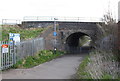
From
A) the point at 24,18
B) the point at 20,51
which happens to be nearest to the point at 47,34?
the point at 24,18

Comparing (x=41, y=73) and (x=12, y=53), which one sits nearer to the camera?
(x=41, y=73)

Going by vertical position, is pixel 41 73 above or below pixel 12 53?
below

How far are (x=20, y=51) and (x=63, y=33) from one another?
54.7 feet

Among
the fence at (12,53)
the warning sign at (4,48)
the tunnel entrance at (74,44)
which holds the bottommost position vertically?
the tunnel entrance at (74,44)

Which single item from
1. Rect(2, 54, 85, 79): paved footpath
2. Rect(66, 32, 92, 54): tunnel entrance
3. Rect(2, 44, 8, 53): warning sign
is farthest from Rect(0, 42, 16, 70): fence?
Rect(66, 32, 92, 54): tunnel entrance

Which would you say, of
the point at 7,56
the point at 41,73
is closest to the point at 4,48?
the point at 7,56

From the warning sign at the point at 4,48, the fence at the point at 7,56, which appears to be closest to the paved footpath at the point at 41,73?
the fence at the point at 7,56

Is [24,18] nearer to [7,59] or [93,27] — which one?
[93,27]

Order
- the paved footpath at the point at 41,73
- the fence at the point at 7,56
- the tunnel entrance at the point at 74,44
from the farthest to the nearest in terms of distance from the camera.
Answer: the tunnel entrance at the point at 74,44 → the fence at the point at 7,56 → the paved footpath at the point at 41,73

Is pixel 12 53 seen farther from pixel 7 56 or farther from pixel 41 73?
pixel 41 73

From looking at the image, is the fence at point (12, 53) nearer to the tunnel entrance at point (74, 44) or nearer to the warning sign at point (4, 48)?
the warning sign at point (4, 48)

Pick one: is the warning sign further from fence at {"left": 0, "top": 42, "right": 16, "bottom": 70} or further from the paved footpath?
the paved footpath

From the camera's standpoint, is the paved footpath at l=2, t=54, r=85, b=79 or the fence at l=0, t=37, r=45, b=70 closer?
the paved footpath at l=2, t=54, r=85, b=79

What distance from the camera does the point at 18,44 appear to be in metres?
13.7
